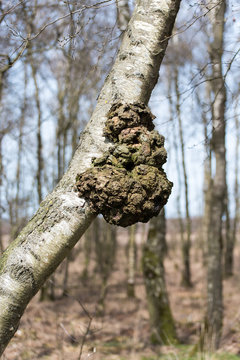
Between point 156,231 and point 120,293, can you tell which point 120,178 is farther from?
point 120,293

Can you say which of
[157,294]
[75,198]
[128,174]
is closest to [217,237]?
[157,294]

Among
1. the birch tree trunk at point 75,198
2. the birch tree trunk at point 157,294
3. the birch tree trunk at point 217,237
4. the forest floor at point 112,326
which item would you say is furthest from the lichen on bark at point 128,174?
the birch tree trunk at point 157,294

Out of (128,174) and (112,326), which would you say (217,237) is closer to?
(112,326)

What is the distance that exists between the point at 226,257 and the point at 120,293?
5.23 meters

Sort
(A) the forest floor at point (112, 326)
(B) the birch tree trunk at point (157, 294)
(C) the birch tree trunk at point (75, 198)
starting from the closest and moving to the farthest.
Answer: (C) the birch tree trunk at point (75, 198)
(A) the forest floor at point (112, 326)
(B) the birch tree trunk at point (157, 294)

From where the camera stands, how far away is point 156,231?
6.73 m

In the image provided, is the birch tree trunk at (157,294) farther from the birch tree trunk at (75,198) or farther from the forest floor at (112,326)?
the birch tree trunk at (75,198)

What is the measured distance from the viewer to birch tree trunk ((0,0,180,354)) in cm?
158

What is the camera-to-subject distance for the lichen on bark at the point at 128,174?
1.65 metres

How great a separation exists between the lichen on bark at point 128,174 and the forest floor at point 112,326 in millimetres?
1490

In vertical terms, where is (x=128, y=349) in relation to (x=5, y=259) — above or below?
below

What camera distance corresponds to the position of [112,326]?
25.8ft

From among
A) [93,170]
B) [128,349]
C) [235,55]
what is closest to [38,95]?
[128,349]

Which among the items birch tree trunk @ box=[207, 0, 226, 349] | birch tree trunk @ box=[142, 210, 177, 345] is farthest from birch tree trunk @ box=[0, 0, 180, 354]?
birch tree trunk @ box=[142, 210, 177, 345]
